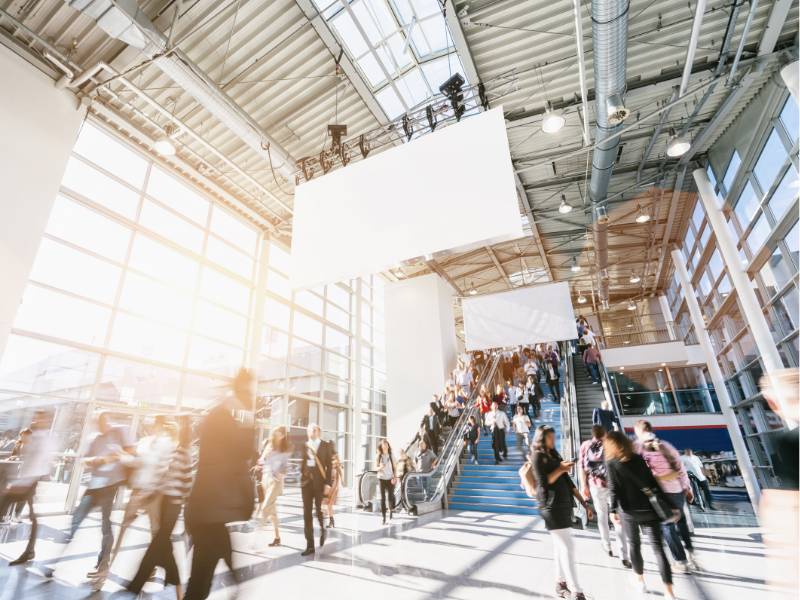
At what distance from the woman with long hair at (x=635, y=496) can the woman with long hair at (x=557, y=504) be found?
34cm

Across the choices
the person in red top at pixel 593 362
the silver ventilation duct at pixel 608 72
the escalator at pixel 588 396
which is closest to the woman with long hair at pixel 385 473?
the escalator at pixel 588 396

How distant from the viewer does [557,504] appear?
3371 mm

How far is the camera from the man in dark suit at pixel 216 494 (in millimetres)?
2414

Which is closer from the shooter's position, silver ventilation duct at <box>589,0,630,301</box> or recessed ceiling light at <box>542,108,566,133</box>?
silver ventilation duct at <box>589,0,630,301</box>

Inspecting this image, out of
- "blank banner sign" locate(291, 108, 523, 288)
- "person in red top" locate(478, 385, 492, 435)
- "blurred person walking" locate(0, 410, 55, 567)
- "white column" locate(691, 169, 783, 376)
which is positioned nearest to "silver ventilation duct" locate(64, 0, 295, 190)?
"blank banner sign" locate(291, 108, 523, 288)

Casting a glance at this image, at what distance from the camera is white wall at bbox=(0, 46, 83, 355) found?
21.6 feet

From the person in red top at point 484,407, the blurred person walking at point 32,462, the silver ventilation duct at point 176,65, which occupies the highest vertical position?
the silver ventilation duct at point 176,65

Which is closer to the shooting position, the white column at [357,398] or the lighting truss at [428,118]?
the lighting truss at [428,118]

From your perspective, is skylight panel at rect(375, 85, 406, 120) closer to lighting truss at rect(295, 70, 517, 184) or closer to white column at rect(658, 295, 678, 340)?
lighting truss at rect(295, 70, 517, 184)

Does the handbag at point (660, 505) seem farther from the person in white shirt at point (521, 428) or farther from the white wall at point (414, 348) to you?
the white wall at point (414, 348)

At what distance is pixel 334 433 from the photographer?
13.8m

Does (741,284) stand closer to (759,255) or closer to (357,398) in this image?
(759,255)

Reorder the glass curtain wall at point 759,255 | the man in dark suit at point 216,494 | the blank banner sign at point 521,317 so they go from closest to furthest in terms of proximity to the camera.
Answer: the man in dark suit at point 216,494
the glass curtain wall at point 759,255
the blank banner sign at point 521,317

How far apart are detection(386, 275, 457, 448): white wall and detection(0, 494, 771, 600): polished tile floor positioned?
314 inches
